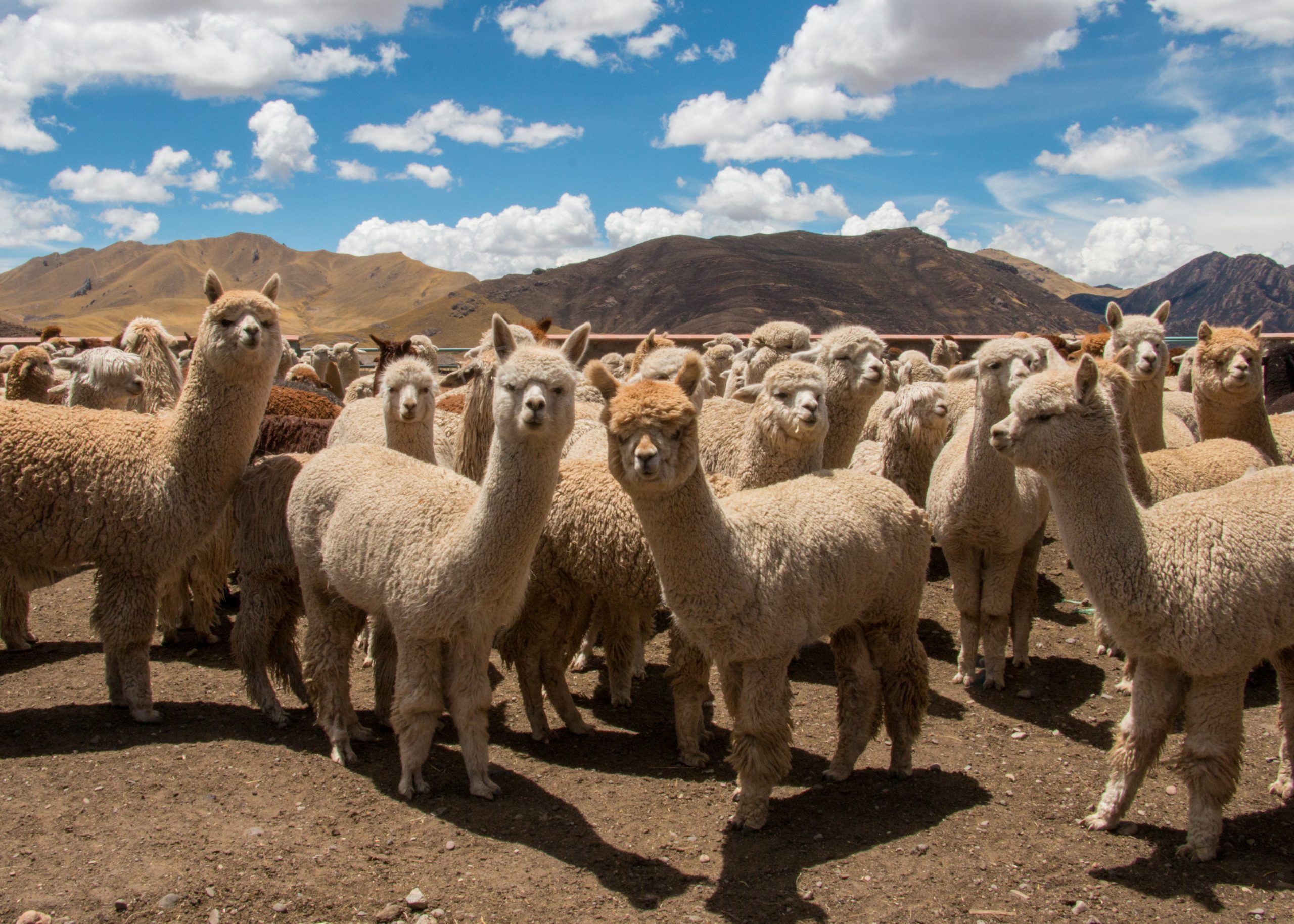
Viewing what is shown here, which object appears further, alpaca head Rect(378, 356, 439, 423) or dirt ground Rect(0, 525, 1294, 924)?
alpaca head Rect(378, 356, 439, 423)

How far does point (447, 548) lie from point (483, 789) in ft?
4.38

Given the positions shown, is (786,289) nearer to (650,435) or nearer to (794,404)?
(794,404)

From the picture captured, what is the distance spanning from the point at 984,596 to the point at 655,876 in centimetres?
358

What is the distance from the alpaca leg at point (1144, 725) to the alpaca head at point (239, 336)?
5291 millimetres

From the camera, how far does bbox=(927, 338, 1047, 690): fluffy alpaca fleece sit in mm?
6246

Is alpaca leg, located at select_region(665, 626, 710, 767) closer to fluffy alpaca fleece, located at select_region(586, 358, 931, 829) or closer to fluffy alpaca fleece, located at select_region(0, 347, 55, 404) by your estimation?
fluffy alpaca fleece, located at select_region(586, 358, 931, 829)

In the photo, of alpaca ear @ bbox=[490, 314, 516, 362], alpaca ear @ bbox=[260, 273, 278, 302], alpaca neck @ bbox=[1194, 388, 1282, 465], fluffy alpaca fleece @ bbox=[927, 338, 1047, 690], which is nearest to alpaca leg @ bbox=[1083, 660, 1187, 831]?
fluffy alpaca fleece @ bbox=[927, 338, 1047, 690]

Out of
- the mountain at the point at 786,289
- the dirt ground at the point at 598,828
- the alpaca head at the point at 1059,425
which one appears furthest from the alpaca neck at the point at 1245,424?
the mountain at the point at 786,289

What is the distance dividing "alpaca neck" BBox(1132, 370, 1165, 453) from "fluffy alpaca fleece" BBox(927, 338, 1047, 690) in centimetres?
158

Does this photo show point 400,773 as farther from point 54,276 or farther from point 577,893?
point 54,276

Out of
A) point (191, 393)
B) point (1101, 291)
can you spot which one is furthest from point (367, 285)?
point (191, 393)

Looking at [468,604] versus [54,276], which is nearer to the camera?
[468,604]

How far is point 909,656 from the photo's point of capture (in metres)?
5.11

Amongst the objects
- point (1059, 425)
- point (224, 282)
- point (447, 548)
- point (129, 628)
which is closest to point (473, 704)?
point (447, 548)
